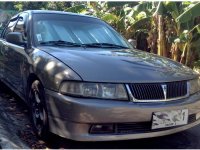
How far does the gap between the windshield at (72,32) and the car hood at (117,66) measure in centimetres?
33

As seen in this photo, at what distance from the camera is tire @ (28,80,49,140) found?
3.53 meters

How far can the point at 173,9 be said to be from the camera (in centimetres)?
956

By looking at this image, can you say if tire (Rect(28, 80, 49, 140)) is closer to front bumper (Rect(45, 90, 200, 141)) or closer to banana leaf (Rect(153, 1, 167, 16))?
front bumper (Rect(45, 90, 200, 141))

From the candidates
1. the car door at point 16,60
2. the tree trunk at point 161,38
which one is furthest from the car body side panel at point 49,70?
the tree trunk at point 161,38

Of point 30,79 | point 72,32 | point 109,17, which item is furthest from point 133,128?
point 109,17

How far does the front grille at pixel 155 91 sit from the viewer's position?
3227mm

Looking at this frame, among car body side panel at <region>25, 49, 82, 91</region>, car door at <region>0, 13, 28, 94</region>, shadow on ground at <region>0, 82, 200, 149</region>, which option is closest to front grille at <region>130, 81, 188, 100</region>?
car body side panel at <region>25, 49, 82, 91</region>

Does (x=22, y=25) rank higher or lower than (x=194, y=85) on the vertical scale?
higher

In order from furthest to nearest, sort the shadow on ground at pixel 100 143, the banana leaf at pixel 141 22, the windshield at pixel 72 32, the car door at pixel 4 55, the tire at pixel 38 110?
the banana leaf at pixel 141 22
the car door at pixel 4 55
the windshield at pixel 72 32
the shadow on ground at pixel 100 143
the tire at pixel 38 110

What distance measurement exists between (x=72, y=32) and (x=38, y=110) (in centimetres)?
128

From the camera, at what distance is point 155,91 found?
10.9ft

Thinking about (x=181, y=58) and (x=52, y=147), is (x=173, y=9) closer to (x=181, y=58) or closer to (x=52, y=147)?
(x=181, y=58)

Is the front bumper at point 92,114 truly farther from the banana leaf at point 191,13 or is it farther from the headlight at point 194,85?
the banana leaf at point 191,13

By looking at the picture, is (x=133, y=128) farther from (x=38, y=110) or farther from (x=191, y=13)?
(x=191, y=13)
